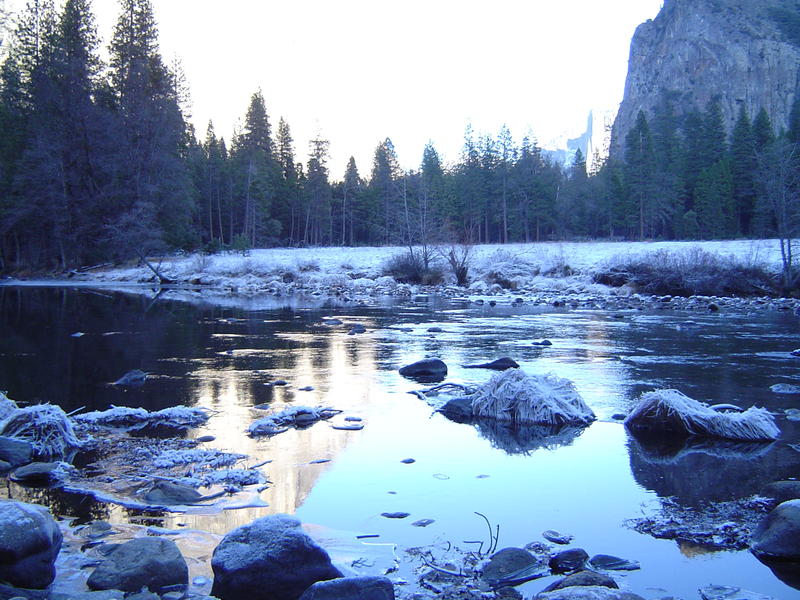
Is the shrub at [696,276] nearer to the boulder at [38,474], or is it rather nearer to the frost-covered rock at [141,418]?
the frost-covered rock at [141,418]

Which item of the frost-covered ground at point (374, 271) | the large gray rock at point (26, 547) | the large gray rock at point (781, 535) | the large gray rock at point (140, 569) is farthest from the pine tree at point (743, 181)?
the large gray rock at point (26, 547)

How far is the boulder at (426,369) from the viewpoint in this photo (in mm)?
10367

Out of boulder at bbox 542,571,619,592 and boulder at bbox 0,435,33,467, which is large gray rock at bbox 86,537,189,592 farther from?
boulder at bbox 0,435,33,467

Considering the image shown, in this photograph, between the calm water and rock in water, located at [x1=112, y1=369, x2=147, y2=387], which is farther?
rock in water, located at [x1=112, y1=369, x2=147, y2=387]

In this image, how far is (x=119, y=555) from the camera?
12.3ft

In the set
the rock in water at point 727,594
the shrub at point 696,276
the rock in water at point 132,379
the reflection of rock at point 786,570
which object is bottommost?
the reflection of rock at point 786,570

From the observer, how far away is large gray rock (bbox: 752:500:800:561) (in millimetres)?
4094

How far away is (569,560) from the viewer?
3.96 m

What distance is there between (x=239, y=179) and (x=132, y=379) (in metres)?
64.1

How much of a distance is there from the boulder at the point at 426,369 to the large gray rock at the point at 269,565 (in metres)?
6.55

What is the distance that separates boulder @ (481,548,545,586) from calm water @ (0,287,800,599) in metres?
0.17

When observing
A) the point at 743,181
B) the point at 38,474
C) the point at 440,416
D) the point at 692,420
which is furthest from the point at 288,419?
the point at 743,181

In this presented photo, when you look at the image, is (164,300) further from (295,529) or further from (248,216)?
(248,216)

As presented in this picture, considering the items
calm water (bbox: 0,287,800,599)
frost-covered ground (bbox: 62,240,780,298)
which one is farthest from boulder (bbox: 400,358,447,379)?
frost-covered ground (bbox: 62,240,780,298)
